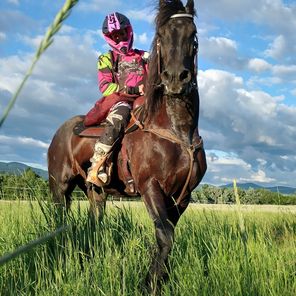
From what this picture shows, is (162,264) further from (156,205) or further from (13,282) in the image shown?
(13,282)

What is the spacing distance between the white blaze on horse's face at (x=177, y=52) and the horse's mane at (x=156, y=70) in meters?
0.15

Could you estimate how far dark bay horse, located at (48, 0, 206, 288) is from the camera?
14.5 ft

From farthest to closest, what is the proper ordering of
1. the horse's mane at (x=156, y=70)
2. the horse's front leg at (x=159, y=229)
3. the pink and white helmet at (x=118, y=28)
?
the pink and white helmet at (x=118, y=28)
the horse's mane at (x=156, y=70)
the horse's front leg at (x=159, y=229)

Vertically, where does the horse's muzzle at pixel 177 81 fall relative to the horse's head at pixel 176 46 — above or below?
below

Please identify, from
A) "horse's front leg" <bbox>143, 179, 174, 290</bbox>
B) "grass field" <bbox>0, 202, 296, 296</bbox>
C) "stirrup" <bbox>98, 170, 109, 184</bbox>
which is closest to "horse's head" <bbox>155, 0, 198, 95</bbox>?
"horse's front leg" <bbox>143, 179, 174, 290</bbox>

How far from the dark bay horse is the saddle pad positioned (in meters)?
0.95

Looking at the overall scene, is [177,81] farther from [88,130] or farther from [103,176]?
[88,130]

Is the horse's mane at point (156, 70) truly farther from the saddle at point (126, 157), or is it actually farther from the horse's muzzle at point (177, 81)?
the horse's muzzle at point (177, 81)

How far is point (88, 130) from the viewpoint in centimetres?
643

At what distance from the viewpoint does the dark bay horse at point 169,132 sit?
4414 millimetres

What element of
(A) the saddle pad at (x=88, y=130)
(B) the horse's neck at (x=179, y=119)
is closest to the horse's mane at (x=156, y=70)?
(B) the horse's neck at (x=179, y=119)

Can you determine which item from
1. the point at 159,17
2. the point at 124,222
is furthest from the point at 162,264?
the point at 159,17

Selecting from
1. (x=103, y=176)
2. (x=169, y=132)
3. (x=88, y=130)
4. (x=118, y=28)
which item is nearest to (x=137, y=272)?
(x=169, y=132)

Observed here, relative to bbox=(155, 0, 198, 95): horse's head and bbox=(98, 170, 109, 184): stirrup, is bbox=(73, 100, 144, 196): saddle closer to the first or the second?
bbox=(98, 170, 109, 184): stirrup
